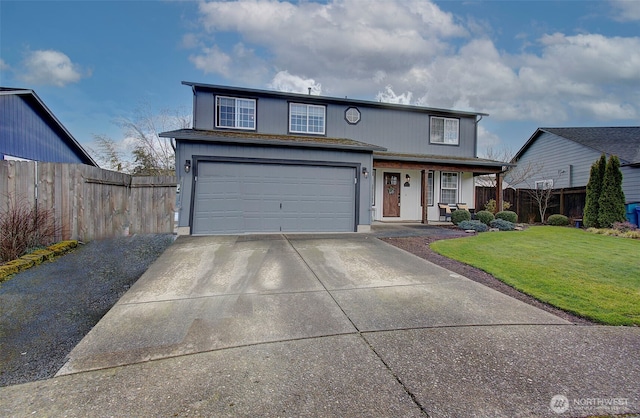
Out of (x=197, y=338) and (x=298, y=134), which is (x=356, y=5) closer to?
(x=298, y=134)

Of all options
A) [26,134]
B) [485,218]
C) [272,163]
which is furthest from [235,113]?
[485,218]

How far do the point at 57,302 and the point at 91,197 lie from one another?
3.94 m

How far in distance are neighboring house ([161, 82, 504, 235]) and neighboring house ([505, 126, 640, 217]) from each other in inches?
252

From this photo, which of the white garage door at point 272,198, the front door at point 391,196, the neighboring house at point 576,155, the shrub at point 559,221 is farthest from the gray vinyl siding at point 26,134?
the neighboring house at point 576,155

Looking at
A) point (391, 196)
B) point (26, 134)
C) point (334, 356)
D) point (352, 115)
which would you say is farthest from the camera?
point (391, 196)

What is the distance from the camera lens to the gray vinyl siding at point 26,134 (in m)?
9.32

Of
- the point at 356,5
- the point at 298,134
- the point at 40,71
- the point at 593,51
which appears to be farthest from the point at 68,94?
the point at 593,51

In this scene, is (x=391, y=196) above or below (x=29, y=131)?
below

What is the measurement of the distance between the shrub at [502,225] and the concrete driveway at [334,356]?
796 centimetres

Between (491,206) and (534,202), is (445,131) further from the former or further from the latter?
(534,202)

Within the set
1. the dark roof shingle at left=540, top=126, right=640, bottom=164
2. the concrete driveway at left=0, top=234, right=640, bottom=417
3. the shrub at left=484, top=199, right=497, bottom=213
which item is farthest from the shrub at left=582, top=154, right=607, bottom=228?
the concrete driveway at left=0, top=234, right=640, bottom=417

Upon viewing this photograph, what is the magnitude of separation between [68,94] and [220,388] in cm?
1941

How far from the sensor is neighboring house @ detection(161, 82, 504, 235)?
9.33m

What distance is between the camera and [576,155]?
16641mm
